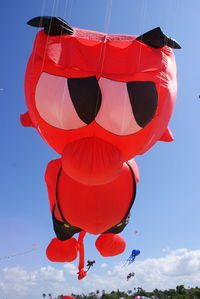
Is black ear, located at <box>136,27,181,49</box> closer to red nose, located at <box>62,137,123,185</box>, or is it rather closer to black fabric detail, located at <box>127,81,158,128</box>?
black fabric detail, located at <box>127,81,158,128</box>

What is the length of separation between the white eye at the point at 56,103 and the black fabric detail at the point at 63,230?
189 centimetres

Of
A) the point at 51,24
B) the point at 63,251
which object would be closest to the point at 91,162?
the point at 51,24

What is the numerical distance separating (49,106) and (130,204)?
5.48 feet

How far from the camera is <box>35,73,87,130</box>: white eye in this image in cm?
321

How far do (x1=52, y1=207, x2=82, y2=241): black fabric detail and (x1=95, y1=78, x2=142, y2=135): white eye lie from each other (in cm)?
207

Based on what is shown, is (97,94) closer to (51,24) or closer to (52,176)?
(51,24)

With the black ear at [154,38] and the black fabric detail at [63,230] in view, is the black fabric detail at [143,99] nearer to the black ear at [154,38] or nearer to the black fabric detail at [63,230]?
the black ear at [154,38]

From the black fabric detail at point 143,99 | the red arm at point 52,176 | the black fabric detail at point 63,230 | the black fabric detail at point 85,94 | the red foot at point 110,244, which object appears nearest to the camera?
the black fabric detail at point 85,94

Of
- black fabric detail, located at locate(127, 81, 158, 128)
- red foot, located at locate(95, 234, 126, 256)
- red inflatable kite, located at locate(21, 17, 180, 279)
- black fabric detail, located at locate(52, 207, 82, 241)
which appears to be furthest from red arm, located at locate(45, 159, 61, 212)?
black fabric detail, located at locate(127, 81, 158, 128)

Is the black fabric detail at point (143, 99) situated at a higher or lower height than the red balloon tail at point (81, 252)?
higher

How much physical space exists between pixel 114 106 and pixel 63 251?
288 centimetres

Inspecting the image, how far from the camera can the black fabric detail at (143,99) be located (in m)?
3.25

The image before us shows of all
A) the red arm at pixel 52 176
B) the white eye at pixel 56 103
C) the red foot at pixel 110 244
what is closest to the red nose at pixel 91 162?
the white eye at pixel 56 103

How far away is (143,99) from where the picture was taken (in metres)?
3.27
